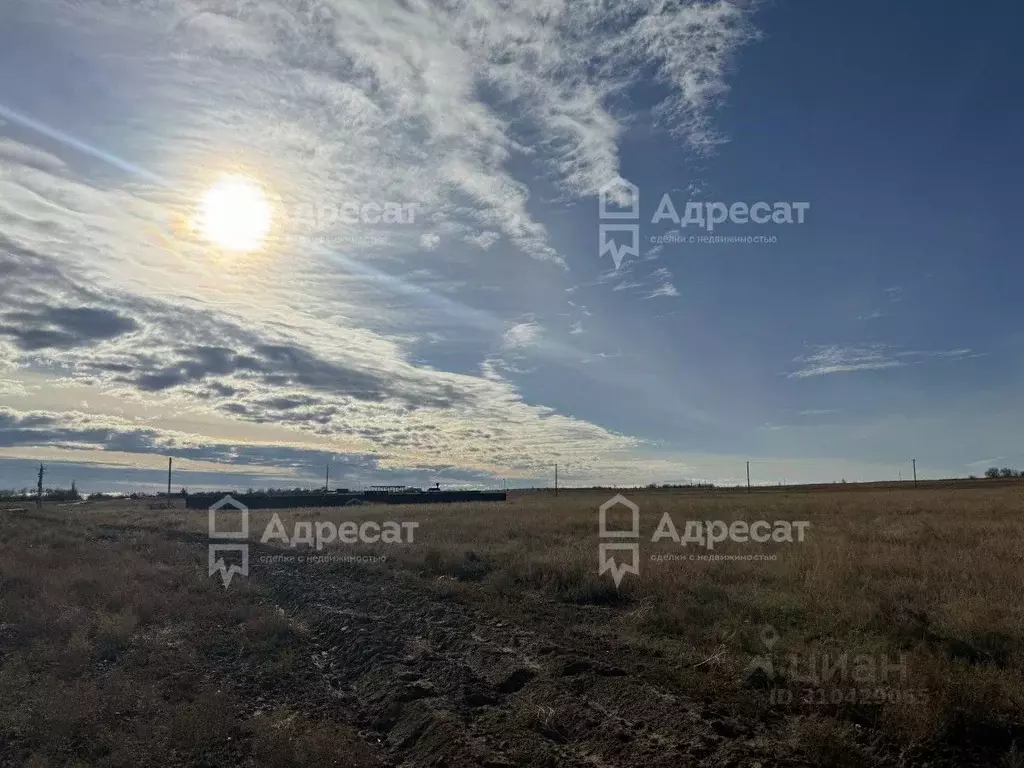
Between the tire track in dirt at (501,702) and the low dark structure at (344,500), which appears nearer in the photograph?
the tire track in dirt at (501,702)

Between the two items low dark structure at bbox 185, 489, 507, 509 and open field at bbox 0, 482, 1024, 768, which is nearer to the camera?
open field at bbox 0, 482, 1024, 768

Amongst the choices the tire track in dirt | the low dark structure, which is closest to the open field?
the tire track in dirt

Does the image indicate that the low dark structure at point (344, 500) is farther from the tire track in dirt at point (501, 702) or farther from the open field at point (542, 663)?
the tire track in dirt at point (501, 702)

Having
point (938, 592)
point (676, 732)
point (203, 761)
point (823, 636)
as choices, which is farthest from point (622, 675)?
point (938, 592)

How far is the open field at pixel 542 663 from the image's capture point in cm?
786

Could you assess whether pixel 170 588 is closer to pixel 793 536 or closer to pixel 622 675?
pixel 622 675

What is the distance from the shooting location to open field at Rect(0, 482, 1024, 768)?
786cm

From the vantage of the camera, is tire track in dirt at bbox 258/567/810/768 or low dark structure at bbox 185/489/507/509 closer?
tire track in dirt at bbox 258/567/810/768

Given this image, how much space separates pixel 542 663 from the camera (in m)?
10.9

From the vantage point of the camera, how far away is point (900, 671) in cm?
881

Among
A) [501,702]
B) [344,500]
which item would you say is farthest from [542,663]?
[344,500]

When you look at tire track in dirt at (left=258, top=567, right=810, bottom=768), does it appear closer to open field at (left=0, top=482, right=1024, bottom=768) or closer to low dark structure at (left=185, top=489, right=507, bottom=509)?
open field at (left=0, top=482, right=1024, bottom=768)

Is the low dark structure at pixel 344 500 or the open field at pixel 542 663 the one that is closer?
the open field at pixel 542 663

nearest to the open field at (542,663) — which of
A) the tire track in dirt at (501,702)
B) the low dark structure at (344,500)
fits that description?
the tire track in dirt at (501,702)
